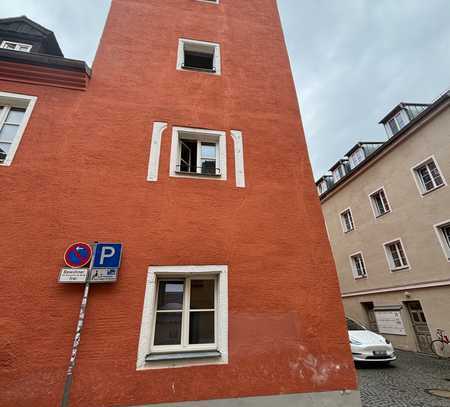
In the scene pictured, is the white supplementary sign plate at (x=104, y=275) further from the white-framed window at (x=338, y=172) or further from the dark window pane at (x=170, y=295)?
the white-framed window at (x=338, y=172)

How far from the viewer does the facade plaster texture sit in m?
3.92

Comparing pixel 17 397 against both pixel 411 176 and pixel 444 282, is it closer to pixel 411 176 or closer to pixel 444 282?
pixel 444 282

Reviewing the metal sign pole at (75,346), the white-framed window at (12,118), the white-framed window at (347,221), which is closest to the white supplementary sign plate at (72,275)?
the metal sign pole at (75,346)

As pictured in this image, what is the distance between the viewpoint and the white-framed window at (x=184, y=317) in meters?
4.08

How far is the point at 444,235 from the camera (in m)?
11.4

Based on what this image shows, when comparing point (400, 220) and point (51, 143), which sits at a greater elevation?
point (400, 220)

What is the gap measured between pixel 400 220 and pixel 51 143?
16.3 meters

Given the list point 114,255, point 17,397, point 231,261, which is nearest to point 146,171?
point 114,255

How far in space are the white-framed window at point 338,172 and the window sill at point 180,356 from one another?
18856 millimetres

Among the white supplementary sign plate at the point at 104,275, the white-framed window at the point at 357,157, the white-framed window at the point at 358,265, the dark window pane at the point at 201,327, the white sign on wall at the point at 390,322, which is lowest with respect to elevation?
the white sign on wall at the point at 390,322

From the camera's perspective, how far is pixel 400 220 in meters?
13.4

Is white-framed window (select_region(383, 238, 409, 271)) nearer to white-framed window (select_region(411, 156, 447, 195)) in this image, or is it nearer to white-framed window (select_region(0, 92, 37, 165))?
white-framed window (select_region(411, 156, 447, 195))

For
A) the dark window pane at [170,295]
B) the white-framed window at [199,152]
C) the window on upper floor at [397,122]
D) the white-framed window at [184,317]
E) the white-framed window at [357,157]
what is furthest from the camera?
the white-framed window at [357,157]

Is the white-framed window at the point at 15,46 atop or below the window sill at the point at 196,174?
atop
